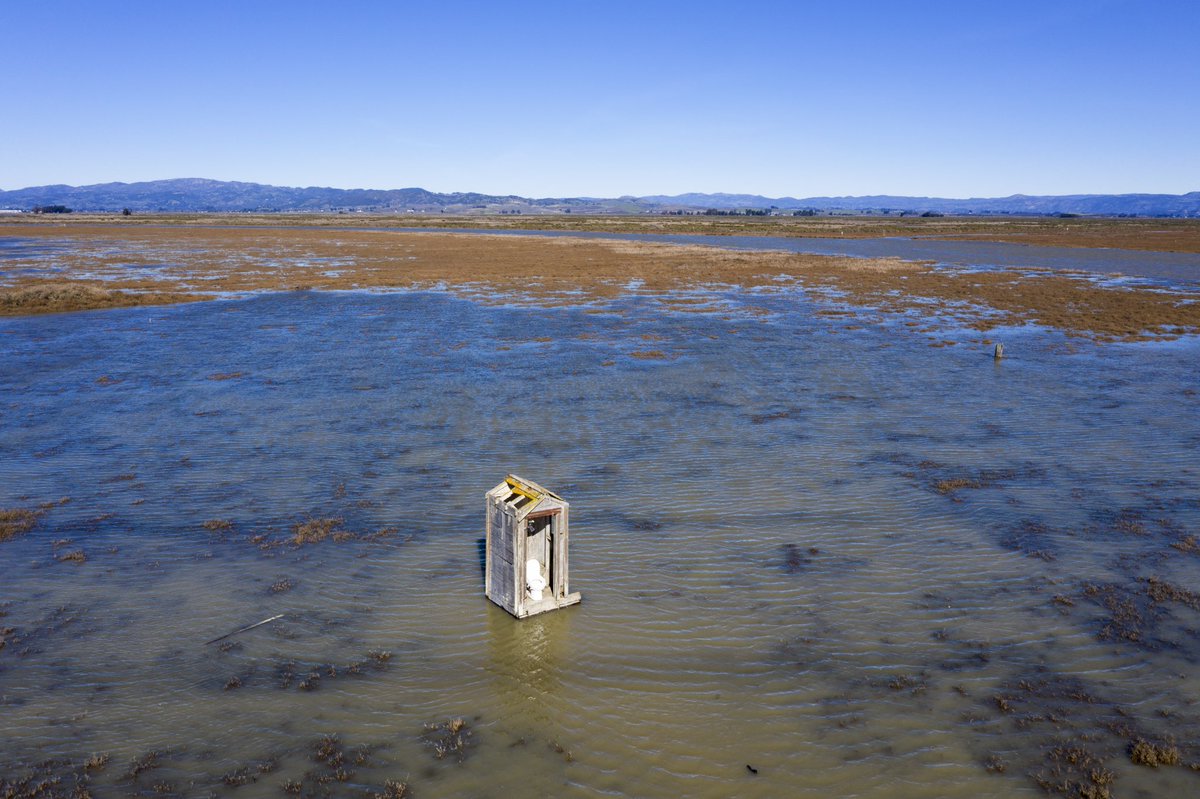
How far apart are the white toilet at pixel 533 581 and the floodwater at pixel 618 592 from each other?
0.44m

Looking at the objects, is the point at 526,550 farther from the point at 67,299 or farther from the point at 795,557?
the point at 67,299

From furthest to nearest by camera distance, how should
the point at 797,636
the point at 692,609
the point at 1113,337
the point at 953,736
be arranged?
the point at 1113,337
the point at 692,609
the point at 797,636
the point at 953,736

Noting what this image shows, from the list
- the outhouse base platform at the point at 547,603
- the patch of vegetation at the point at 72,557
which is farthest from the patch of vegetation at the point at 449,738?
the patch of vegetation at the point at 72,557

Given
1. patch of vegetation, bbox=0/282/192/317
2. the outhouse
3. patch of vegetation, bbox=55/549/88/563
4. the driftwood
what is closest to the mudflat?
patch of vegetation, bbox=0/282/192/317

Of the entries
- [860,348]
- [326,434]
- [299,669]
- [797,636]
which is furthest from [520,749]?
[860,348]

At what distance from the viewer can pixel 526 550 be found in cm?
964

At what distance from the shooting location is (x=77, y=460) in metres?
15.2

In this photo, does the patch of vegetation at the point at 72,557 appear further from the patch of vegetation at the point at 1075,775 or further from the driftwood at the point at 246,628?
the patch of vegetation at the point at 1075,775

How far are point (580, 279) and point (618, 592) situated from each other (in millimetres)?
42345

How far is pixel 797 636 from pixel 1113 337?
28.4 meters

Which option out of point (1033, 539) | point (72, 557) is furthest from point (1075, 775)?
point (72, 557)

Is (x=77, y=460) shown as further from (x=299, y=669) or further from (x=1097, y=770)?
(x=1097, y=770)

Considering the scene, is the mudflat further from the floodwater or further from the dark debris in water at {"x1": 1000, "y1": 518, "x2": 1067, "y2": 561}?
the dark debris in water at {"x1": 1000, "y1": 518, "x2": 1067, "y2": 561}

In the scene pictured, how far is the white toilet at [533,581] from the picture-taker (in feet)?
31.5
